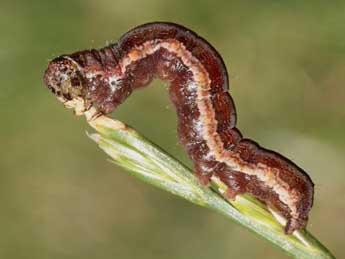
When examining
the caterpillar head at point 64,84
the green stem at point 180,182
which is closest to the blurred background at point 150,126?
the caterpillar head at point 64,84

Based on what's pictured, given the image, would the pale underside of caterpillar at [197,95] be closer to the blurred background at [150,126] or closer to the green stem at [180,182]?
the green stem at [180,182]

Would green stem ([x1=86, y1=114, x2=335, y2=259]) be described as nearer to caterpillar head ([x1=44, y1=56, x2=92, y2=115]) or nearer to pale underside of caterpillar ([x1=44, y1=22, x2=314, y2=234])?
caterpillar head ([x1=44, y1=56, x2=92, y2=115])

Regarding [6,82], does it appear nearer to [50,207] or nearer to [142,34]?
[50,207]

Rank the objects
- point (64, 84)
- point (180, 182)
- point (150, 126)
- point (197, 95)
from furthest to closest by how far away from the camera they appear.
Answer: point (150, 126) → point (197, 95) → point (64, 84) → point (180, 182)

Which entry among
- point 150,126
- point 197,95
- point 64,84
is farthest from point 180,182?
point 150,126

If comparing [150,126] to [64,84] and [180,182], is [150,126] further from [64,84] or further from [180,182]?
[180,182]

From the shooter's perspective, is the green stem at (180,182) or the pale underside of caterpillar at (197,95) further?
the pale underside of caterpillar at (197,95)

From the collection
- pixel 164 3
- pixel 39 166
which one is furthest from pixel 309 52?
pixel 39 166
